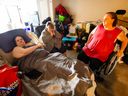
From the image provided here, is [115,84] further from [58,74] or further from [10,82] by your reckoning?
[10,82]

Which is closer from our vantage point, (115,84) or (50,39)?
(115,84)

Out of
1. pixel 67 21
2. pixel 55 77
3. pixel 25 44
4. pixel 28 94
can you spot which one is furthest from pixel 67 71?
pixel 67 21

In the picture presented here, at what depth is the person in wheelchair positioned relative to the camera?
70.9 inches

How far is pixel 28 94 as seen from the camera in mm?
1299

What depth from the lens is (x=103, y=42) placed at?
73.9 inches

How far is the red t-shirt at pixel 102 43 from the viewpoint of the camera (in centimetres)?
182

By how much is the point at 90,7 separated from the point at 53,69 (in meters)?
2.25

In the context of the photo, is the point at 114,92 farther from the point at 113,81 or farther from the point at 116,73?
the point at 116,73

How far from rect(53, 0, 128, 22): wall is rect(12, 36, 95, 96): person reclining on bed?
1.88 m

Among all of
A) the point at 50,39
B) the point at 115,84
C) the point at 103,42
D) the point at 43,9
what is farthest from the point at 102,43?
the point at 43,9

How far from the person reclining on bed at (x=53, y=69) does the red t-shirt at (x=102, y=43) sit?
40 centimetres

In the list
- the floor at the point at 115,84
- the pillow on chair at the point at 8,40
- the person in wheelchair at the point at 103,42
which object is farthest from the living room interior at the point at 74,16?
the pillow on chair at the point at 8,40

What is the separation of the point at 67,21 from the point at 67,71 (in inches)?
85.8

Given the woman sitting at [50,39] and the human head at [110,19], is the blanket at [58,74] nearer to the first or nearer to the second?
the woman sitting at [50,39]
